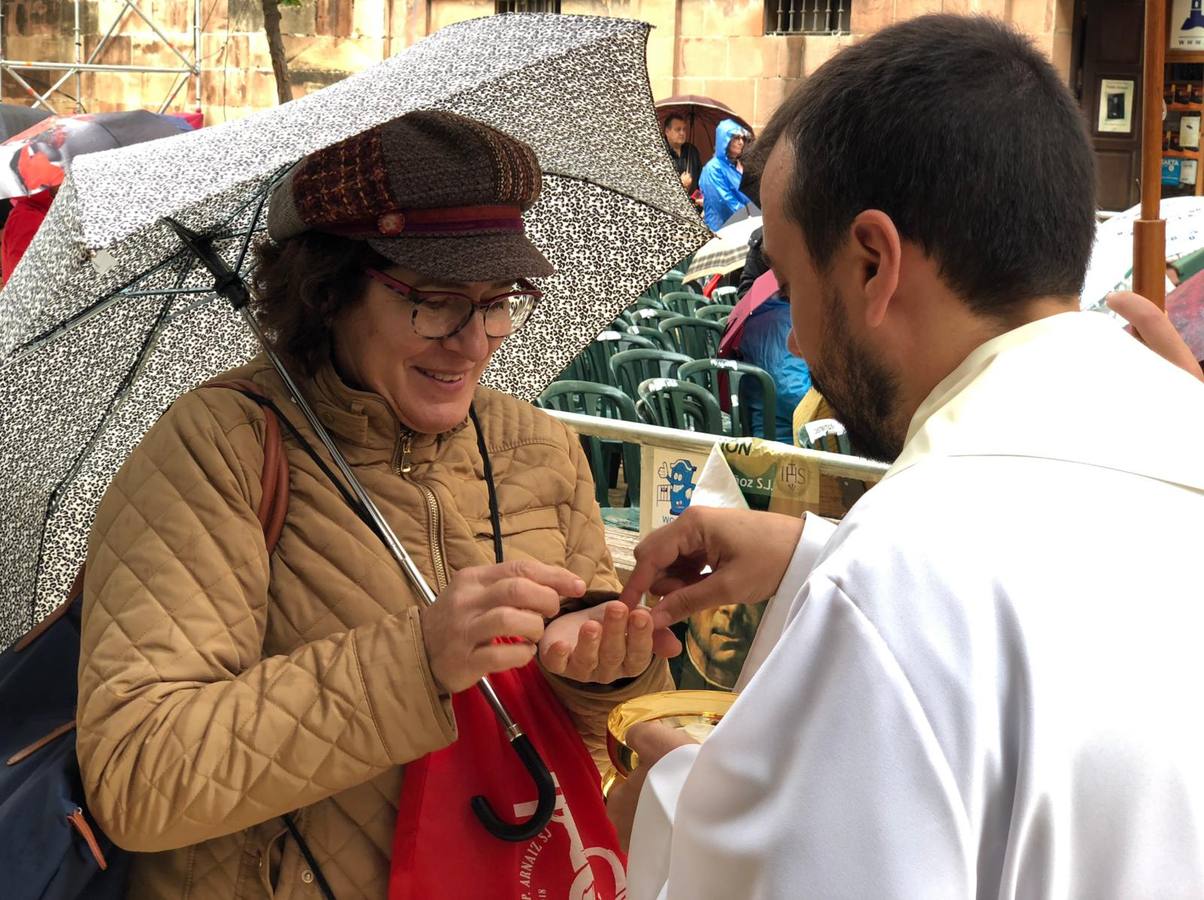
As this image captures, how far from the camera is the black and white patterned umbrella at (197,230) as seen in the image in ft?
6.33

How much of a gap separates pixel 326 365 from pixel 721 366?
4.06 metres

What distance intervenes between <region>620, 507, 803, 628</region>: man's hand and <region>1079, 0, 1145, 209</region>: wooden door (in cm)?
1605

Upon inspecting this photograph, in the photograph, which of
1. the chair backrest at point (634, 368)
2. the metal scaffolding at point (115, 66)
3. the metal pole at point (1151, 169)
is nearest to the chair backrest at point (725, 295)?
the chair backrest at point (634, 368)

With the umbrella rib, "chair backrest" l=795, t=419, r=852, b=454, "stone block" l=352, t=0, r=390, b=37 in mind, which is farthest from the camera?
"stone block" l=352, t=0, r=390, b=37

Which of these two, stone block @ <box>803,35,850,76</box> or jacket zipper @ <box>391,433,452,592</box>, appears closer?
jacket zipper @ <box>391,433,452,592</box>

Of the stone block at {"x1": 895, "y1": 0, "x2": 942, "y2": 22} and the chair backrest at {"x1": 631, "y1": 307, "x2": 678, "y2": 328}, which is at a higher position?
the stone block at {"x1": 895, "y1": 0, "x2": 942, "y2": 22}

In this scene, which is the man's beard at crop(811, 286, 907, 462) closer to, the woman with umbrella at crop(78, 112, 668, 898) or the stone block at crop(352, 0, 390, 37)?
the woman with umbrella at crop(78, 112, 668, 898)

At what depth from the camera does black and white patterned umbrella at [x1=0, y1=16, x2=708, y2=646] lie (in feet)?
6.33

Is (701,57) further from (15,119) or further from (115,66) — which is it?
(15,119)

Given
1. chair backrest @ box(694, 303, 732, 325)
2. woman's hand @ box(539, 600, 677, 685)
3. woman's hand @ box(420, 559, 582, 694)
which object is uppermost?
woman's hand @ box(420, 559, 582, 694)

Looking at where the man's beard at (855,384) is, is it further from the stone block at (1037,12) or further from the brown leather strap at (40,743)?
the stone block at (1037,12)

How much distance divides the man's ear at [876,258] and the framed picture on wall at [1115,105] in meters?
17.2

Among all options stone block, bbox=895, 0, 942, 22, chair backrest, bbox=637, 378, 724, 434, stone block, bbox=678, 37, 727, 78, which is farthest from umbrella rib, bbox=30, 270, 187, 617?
stone block, bbox=678, 37, 727, 78

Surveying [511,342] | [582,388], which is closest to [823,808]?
[511,342]
